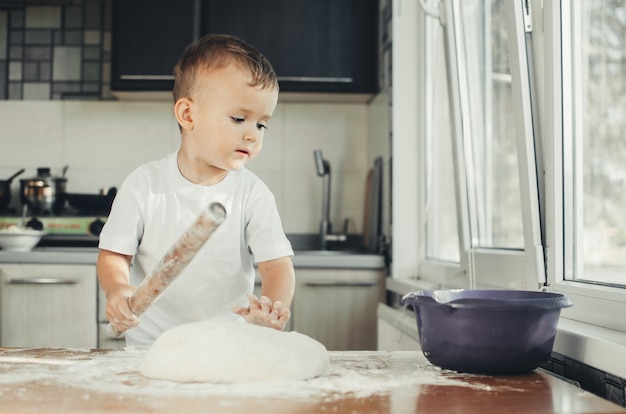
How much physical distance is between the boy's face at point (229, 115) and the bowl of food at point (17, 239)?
162cm

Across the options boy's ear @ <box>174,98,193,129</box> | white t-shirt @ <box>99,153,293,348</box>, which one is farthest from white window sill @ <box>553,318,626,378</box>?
boy's ear @ <box>174,98,193,129</box>

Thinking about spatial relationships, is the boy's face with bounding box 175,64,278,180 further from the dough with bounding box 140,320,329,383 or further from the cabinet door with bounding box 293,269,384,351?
the cabinet door with bounding box 293,269,384,351

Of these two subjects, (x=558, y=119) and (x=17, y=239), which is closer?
(x=558, y=119)

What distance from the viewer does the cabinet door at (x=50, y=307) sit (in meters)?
2.68

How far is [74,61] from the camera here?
3379 mm

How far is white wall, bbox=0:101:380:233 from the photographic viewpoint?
3.35 m

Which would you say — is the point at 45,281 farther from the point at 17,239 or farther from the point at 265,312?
the point at 265,312

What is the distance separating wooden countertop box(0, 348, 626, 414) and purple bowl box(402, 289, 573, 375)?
0.07ft

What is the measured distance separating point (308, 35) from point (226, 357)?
2231 millimetres

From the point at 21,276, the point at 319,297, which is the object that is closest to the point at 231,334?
the point at 319,297

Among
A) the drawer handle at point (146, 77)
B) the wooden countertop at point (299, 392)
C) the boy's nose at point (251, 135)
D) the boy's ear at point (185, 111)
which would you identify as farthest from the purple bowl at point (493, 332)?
the drawer handle at point (146, 77)

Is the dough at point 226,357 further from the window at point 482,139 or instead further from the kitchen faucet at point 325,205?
the kitchen faucet at point 325,205

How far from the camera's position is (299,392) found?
0.92m

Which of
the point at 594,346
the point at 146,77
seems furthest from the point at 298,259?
the point at 594,346
